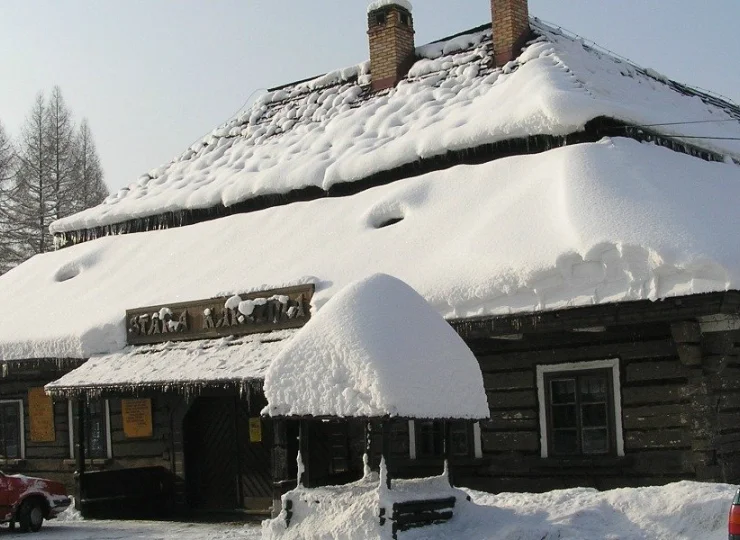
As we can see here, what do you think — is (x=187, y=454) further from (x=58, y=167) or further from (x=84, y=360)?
(x=58, y=167)

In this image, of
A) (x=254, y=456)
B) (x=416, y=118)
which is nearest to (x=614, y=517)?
(x=254, y=456)

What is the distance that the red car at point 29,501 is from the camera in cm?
1317

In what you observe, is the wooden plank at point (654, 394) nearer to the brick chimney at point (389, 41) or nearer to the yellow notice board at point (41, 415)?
the brick chimney at point (389, 41)

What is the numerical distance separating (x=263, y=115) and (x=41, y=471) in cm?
827

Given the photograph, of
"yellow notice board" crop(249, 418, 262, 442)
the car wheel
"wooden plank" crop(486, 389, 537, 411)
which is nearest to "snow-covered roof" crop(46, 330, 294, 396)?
the car wheel

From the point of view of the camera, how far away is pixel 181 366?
43.7ft

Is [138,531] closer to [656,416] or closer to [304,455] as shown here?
[304,455]

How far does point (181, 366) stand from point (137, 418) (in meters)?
3.17

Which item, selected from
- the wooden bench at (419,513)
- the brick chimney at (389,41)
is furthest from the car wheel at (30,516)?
the brick chimney at (389,41)

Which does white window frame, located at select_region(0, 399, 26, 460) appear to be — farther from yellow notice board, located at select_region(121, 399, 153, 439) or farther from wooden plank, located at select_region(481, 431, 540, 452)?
wooden plank, located at select_region(481, 431, 540, 452)

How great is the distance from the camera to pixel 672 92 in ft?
58.8

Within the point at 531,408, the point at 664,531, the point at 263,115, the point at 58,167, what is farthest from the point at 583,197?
the point at 58,167

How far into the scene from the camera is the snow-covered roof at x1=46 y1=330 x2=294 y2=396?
40.8 feet

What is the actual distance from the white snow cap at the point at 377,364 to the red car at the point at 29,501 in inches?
224
